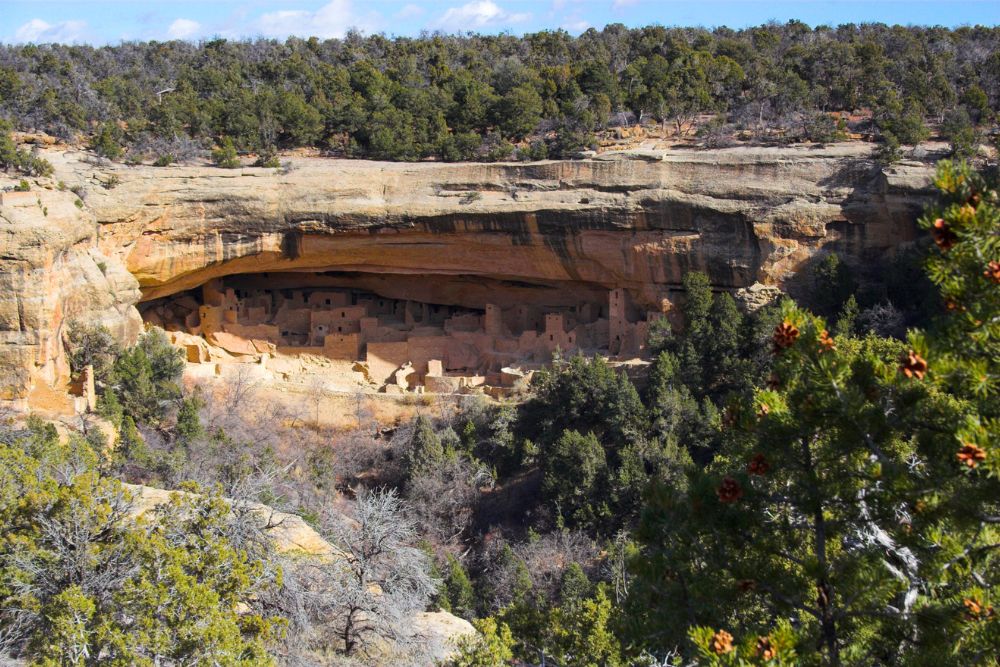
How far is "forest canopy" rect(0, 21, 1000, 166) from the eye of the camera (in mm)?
23359

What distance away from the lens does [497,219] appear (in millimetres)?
21156

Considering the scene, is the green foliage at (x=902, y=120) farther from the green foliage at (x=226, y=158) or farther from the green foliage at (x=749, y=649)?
the green foliage at (x=749, y=649)

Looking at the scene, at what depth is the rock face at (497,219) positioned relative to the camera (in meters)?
19.7

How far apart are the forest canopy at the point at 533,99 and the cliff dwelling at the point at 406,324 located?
9.97 feet

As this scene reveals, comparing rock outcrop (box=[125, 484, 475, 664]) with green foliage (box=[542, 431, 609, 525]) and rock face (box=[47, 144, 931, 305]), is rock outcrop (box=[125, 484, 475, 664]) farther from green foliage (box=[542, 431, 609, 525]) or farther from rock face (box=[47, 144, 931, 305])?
rock face (box=[47, 144, 931, 305])

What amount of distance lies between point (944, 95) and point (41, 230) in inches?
744

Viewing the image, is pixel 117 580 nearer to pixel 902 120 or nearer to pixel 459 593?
pixel 459 593

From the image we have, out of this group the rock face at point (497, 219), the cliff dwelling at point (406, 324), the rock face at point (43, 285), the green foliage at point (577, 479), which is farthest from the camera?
the cliff dwelling at point (406, 324)

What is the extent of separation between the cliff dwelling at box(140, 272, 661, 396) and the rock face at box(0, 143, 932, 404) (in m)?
0.92

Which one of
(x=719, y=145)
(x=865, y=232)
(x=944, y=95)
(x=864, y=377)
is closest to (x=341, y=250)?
(x=719, y=145)

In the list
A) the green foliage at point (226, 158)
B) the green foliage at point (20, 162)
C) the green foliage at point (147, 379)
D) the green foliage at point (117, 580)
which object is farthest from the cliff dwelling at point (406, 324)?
the green foliage at point (117, 580)

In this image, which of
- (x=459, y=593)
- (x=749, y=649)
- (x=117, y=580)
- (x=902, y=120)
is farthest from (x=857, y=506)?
(x=902, y=120)

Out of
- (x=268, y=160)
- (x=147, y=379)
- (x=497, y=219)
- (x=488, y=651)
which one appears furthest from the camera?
(x=268, y=160)

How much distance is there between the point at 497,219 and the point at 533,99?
19.1 feet
